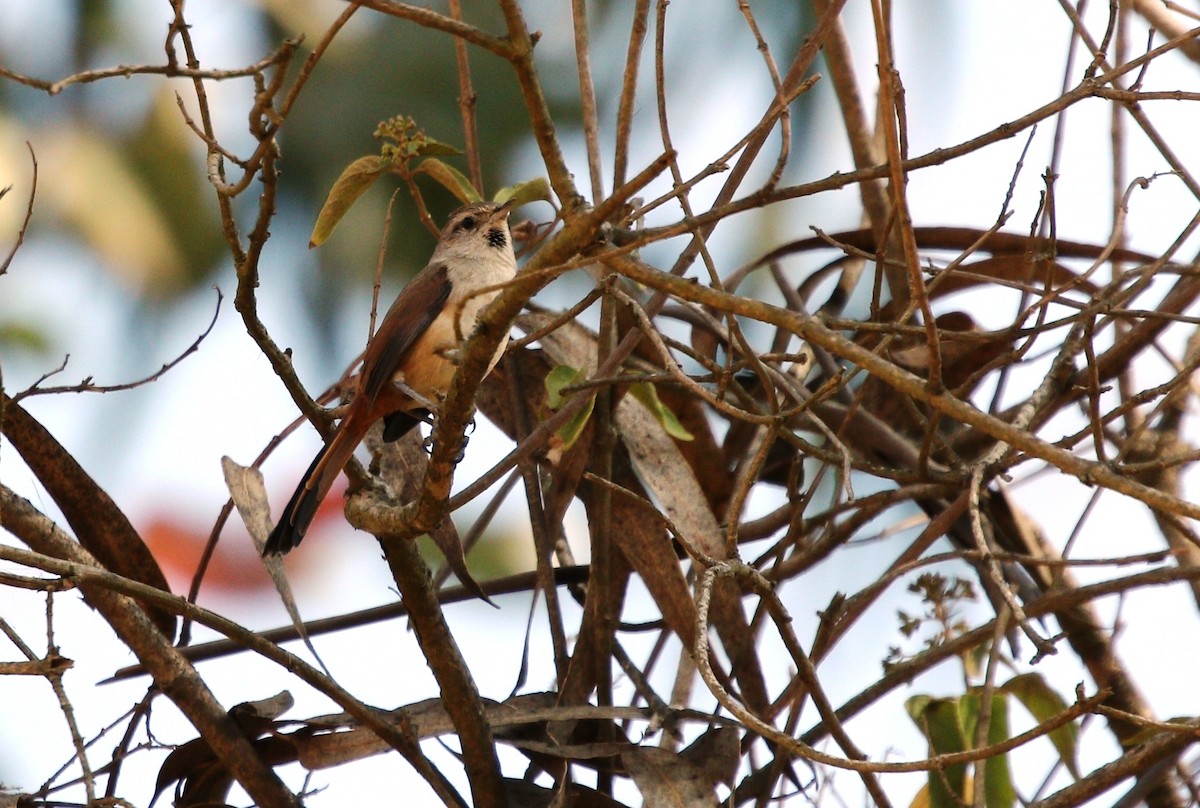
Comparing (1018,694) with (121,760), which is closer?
(121,760)

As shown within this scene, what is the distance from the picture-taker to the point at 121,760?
10.6ft

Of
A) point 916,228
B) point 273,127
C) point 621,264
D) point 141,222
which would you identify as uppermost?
point 141,222

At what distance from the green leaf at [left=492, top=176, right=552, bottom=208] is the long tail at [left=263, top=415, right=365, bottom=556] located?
2.72ft

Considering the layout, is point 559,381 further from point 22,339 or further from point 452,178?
point 22,339

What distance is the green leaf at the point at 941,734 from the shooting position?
11.1 feet

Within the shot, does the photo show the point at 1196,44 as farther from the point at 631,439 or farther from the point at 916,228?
the point at 631,439

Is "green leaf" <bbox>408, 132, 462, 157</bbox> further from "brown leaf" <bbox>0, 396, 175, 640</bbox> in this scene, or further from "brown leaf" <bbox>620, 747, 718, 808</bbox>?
"brown leaf" <bbox>620, 747, 718, 808</bbox>

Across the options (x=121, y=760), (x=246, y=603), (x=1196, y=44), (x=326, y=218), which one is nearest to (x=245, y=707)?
(x=121, y=760)

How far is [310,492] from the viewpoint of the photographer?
12.2 ft

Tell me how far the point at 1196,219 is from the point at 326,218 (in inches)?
86.2

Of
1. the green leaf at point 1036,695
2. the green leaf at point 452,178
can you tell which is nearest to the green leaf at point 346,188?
the green leaf at point 452,178

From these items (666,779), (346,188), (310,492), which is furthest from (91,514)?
(666,779)

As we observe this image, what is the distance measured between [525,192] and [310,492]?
112 centimetres

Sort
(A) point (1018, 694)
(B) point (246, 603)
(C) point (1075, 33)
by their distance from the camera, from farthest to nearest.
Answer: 1. (B) point (246, 603)
2. (A) point (1018, 694)
3. (C) point (1075, 33)
